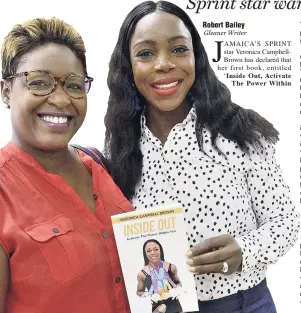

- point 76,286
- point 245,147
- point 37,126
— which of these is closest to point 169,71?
point 245,147

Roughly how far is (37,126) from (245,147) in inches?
26.7

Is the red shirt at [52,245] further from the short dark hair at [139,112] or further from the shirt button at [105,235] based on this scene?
the short dark hair at [139,112]

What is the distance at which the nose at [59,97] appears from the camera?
141cm

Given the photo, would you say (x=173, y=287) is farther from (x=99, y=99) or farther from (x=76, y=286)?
(x=99, y=99)

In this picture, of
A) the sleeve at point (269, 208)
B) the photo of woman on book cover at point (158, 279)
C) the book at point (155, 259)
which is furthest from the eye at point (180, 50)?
the photo of woman on book cover at point (158, 279)

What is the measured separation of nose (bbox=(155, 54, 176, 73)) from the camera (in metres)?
1.60

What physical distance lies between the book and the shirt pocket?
11 centimetres

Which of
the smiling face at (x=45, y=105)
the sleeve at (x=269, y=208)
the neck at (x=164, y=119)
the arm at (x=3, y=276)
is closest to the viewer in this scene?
the arm at (x=3, y=276)

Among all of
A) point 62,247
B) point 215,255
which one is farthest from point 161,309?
point 62,247

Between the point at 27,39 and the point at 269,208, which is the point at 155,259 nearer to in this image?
the point at 269,208

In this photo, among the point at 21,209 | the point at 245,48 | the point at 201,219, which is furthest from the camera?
the point at 245,48

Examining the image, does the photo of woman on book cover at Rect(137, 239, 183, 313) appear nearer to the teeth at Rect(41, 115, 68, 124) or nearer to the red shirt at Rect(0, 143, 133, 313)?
the red shirt at Rect(0, 143, 133, 313)

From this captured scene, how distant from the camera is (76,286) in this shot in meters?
1.37

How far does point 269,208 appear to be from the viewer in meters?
1.62
